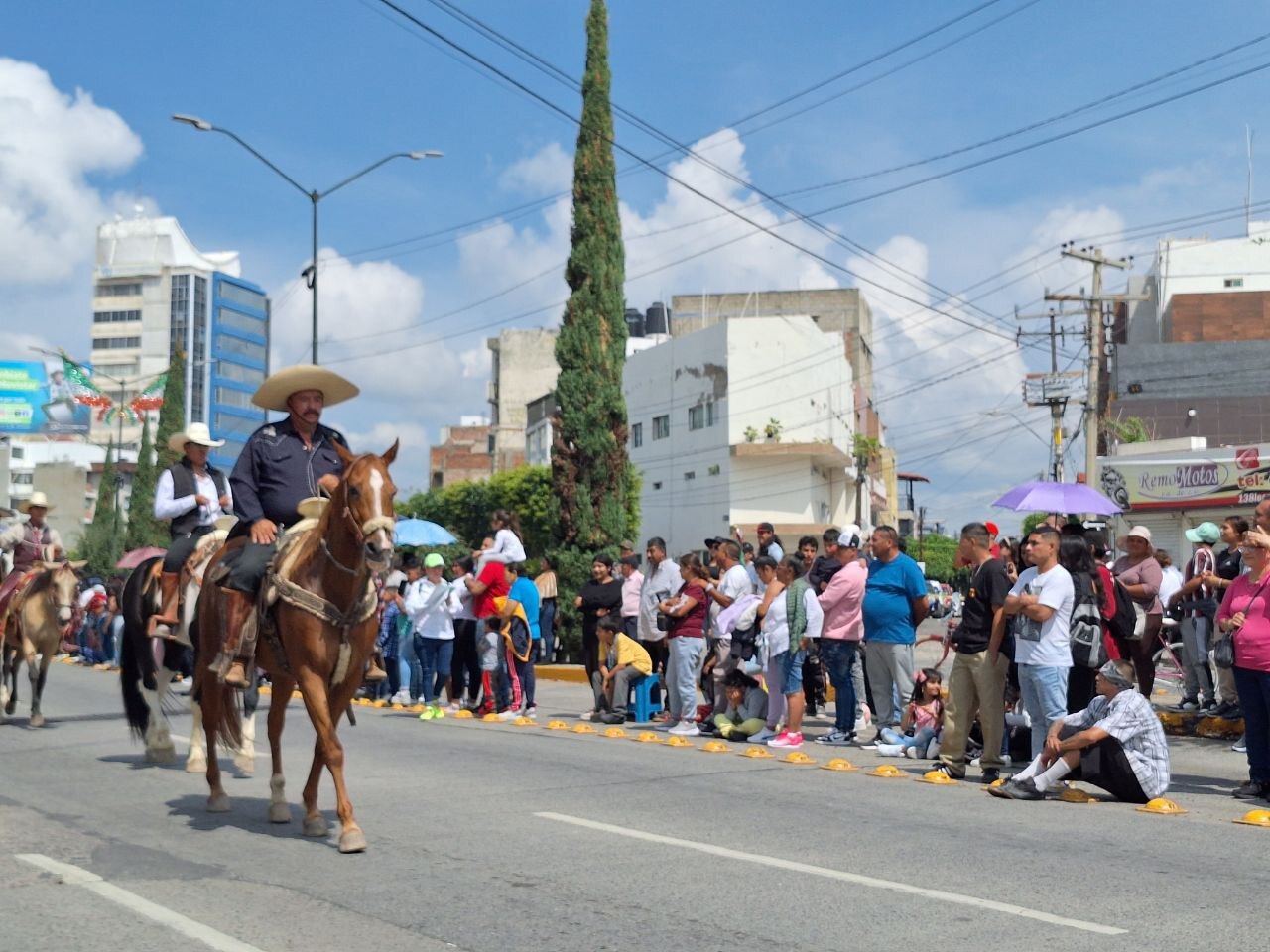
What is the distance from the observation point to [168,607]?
1204 cm

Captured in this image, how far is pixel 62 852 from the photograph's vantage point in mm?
8430

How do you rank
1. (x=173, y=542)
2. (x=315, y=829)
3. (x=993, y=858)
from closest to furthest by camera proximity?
(x=993, y=858)
(x=315, y=829)
(x=173, y=542)

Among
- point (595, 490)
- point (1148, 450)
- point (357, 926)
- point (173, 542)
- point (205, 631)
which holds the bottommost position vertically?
point (357, 926)

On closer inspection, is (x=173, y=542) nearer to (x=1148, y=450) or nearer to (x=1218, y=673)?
(x=1218, y=673)

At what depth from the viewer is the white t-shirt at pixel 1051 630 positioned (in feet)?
38.0

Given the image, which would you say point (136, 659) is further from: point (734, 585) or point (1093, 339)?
point (1093, 339)

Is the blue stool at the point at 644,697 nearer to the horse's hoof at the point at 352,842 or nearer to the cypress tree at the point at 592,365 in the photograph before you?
the horse's hoof at the point at 352,842

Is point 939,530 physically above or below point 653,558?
above

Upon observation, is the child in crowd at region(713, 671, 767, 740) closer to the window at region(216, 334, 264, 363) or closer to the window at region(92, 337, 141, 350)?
the window at region(216, 334, 264, 363)

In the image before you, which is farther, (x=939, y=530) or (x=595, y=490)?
(x=939, y=530)

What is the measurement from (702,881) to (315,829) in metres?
2.76

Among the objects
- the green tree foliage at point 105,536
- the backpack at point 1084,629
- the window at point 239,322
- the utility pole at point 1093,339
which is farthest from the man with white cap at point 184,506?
the window at point 239,322

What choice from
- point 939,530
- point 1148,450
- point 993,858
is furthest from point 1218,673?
point 939,530

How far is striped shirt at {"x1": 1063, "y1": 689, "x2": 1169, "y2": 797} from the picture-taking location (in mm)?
10578
